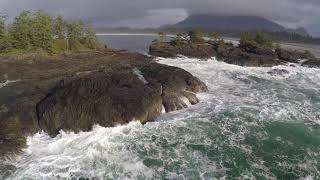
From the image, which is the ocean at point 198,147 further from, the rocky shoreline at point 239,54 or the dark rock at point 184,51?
the dark rock at point 184,51

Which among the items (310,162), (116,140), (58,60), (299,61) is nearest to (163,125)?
(116,140)

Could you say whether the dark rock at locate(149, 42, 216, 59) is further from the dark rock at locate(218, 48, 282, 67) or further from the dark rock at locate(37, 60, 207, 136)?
the dark rock at locate(37, 60, 207, 136)

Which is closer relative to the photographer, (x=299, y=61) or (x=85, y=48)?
(x=299, y=61)

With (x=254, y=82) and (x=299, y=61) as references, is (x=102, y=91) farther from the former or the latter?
(x=299, y=61)

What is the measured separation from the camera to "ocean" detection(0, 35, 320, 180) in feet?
86.7

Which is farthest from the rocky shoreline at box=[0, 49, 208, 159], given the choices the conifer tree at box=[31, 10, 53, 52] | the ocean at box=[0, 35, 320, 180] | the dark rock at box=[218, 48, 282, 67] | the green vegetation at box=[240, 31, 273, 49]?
the green vegetation at box=[240, 31, 273, 49]

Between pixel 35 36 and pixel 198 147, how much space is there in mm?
61752

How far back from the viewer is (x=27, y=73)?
58281mm

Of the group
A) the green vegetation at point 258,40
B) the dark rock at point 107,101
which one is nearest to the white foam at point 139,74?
the dark rock at point 107,101

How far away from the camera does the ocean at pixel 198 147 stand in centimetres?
2642

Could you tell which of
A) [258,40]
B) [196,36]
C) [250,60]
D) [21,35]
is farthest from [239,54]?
[21,35]

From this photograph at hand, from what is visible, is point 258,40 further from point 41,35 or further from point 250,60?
point 41,35

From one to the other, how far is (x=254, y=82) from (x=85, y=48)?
53.6m

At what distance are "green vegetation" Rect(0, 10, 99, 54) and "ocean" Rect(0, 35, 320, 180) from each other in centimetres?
5122
